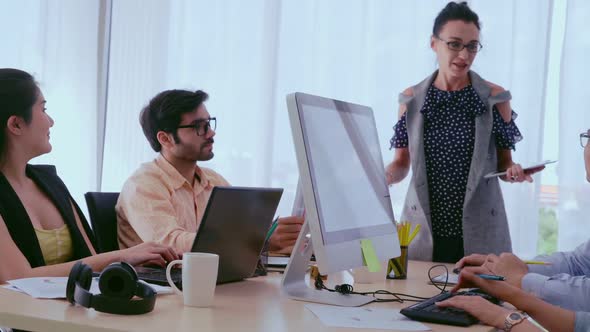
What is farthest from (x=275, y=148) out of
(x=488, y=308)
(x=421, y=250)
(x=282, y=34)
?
(x=488, y=308)

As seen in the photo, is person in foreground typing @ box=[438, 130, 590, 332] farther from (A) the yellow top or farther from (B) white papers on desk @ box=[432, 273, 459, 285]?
(A) the yellow top

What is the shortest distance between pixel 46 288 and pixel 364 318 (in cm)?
65

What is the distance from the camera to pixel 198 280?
4.45 ft

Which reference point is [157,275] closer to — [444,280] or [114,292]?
[114,292]

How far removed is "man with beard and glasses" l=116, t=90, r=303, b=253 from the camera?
2.21m

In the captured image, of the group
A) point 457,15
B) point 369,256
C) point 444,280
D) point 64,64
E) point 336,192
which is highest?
point 457,15

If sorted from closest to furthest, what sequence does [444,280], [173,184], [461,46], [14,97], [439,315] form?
→ [439,315] → [444,280] → [14,97] → [173,184] → [461,46]

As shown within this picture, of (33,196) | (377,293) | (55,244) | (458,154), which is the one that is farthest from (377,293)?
(458,154)

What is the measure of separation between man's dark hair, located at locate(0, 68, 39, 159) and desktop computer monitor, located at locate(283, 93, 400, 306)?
976 mm

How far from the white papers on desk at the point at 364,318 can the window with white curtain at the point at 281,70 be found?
2233 mm

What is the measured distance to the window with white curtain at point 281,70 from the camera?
3.43 meters

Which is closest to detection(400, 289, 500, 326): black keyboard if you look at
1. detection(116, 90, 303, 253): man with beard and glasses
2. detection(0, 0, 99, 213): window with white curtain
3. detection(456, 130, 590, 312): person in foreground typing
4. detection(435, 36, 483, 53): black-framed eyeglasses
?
detection(456, 130, 590, 312): person in foreground typing

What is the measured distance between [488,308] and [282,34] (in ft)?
9.50

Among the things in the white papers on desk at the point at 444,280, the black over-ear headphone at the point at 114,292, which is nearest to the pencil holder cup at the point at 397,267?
the white papers on desk at the point at 444,280
